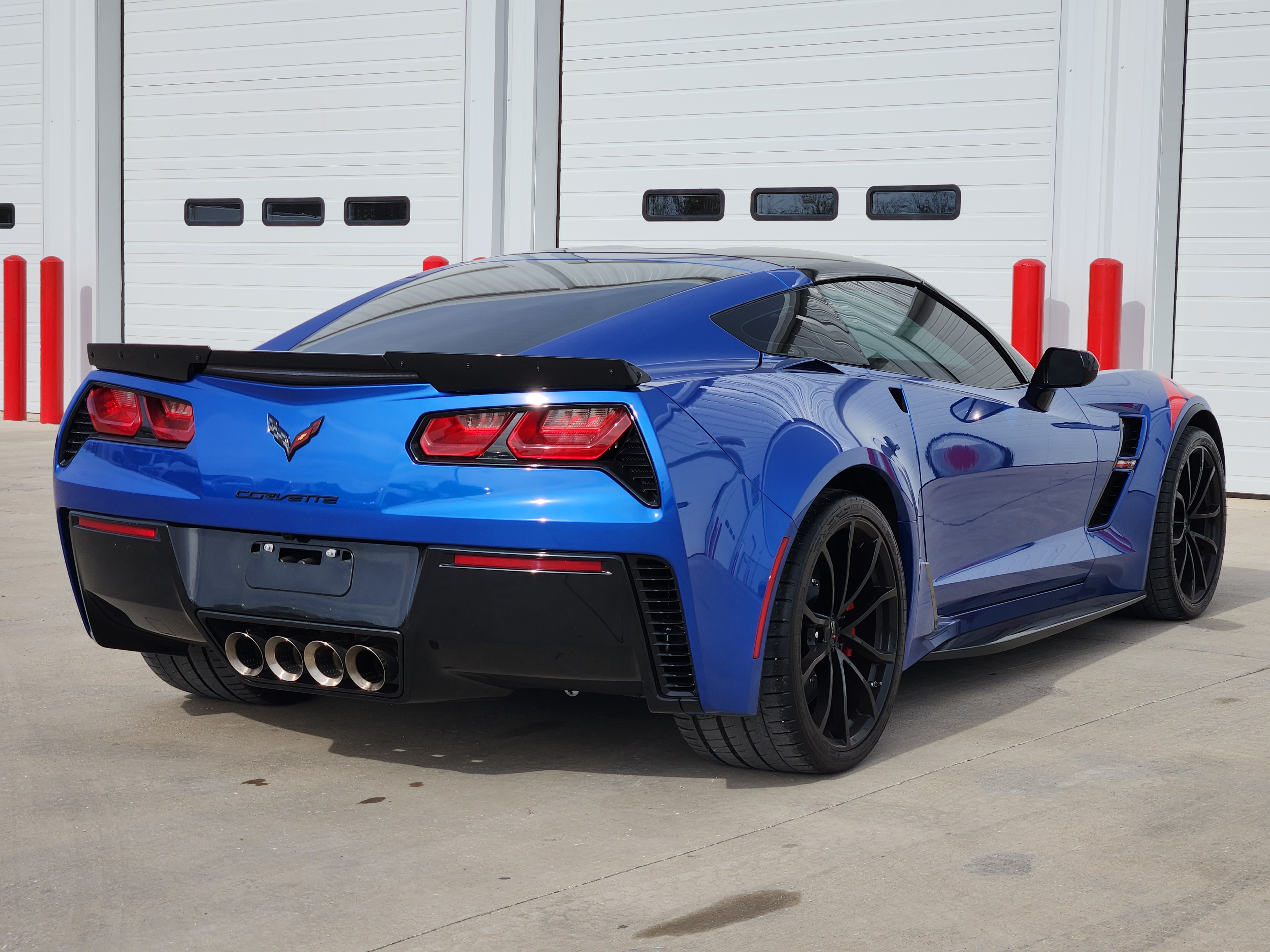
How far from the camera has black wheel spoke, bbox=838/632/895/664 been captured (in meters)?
3.38

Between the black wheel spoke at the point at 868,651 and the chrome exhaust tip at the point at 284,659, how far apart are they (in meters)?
1.19

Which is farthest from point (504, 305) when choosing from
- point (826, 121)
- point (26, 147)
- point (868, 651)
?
point (26, 147)

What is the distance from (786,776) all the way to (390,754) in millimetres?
912

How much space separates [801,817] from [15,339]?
11454mm

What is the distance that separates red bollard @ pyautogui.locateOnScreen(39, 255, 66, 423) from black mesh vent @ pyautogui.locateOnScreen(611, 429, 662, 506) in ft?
35.7

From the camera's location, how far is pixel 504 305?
362cm

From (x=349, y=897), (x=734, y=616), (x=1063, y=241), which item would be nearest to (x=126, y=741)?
(x=349, y=897)

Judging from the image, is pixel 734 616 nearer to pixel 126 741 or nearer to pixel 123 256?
pixel 126 741

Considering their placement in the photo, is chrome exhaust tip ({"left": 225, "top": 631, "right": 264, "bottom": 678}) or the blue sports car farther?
chrome exhaust tip ({"left": 225, "top": 631, "right": 264, "bottom": 678})

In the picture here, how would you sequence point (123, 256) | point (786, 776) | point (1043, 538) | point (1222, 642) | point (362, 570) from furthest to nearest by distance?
point (123, 256) → point (1222, 642) → point (1043, 538) → point (786, 776) → point (362, 570)

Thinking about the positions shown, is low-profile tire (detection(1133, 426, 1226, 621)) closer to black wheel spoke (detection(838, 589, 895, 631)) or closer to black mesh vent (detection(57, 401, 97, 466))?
black wheel spoke (detection(838, 589, 895, 631))

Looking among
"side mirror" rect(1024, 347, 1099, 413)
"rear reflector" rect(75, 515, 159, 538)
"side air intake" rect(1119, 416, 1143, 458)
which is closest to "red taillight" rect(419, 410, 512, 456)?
"rear reflector" rect(75, 515, 159, 538)

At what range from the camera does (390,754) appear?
342 cm

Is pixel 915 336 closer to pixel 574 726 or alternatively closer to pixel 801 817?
pixel 574 726
